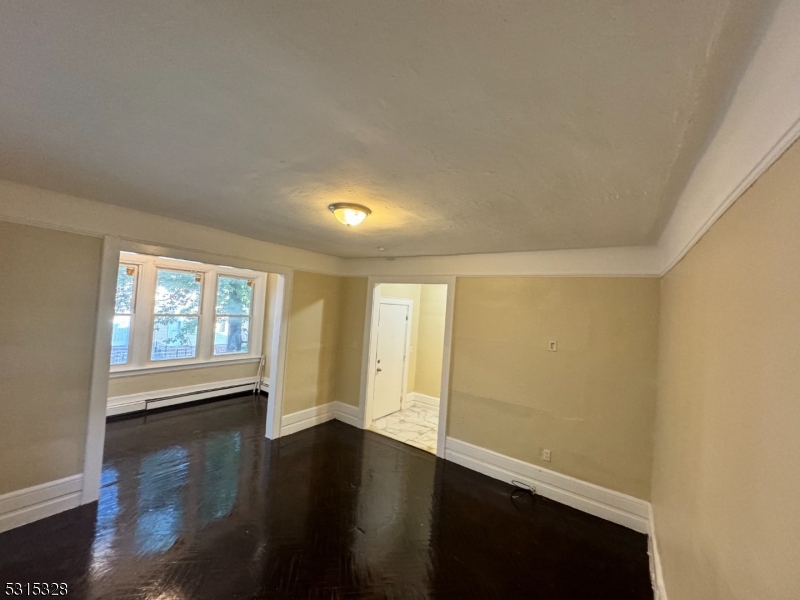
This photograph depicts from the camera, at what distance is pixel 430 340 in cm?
610

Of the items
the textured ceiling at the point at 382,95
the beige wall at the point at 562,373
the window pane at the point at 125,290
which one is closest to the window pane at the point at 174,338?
the window pane at the point at 125,290

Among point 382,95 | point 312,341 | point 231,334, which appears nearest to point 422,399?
point 312,341

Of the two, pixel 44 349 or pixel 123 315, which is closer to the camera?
pixel 44 349

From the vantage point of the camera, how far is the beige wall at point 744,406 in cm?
71

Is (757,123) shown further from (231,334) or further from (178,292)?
(231,334)

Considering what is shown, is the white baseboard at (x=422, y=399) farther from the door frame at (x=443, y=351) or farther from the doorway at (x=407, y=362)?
the door frame at (x=443, y=351)

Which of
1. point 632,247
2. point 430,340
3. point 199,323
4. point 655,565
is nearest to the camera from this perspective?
point 655,565

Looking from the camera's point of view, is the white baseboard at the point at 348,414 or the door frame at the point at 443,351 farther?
the white baseboard at the point at 348,414

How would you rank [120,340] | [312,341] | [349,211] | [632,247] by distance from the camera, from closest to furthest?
[349,211] < [632,247] < [312,341] < [120,340]

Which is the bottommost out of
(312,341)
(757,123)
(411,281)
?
(312,341)

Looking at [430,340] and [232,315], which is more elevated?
[232,315]

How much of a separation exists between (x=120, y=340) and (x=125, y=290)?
2.56 ft

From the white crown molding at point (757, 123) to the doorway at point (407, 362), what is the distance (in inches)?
117

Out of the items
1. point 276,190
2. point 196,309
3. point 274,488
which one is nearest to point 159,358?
point 196,309
